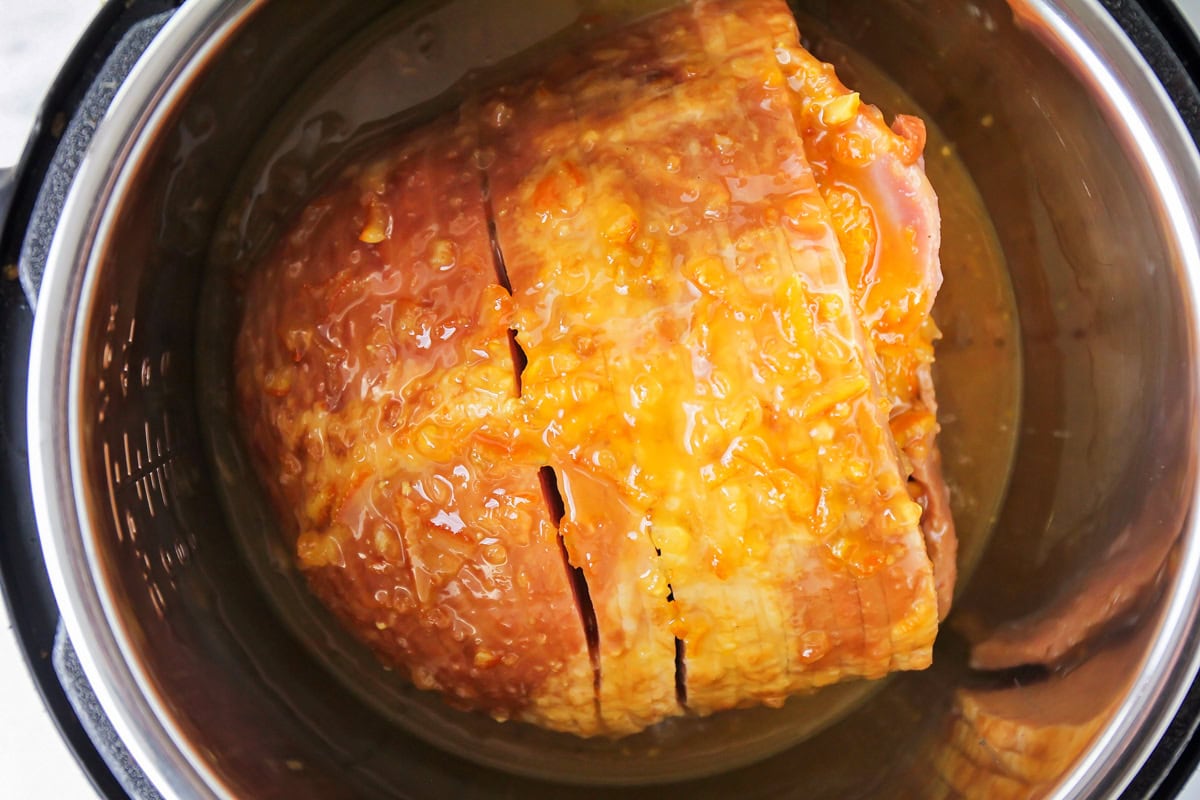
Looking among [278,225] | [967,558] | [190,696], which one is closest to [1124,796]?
[967,558]

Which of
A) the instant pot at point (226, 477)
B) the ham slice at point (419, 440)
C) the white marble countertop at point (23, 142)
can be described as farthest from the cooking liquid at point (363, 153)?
the white marble countertop at point (23, 142)

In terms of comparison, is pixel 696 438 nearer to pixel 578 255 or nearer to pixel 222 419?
pixel 578 255

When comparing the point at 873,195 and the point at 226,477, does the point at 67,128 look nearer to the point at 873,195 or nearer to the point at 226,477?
the point at 226,477

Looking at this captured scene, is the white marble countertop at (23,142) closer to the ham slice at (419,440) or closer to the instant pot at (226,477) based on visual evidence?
the instant pot at (226,477)

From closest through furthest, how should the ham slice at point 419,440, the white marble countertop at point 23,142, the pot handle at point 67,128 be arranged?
the pot handle at point 67,128
the ham slice at point 419,440
the white marble countertop at point 23,142

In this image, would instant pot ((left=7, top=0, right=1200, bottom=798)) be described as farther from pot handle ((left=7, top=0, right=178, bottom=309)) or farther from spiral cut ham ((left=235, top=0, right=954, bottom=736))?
spiral cut ham ((left=235, top=0, right=954, bottom=736))

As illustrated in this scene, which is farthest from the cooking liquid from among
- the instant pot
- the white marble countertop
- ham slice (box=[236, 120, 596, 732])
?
the white marble countertop
